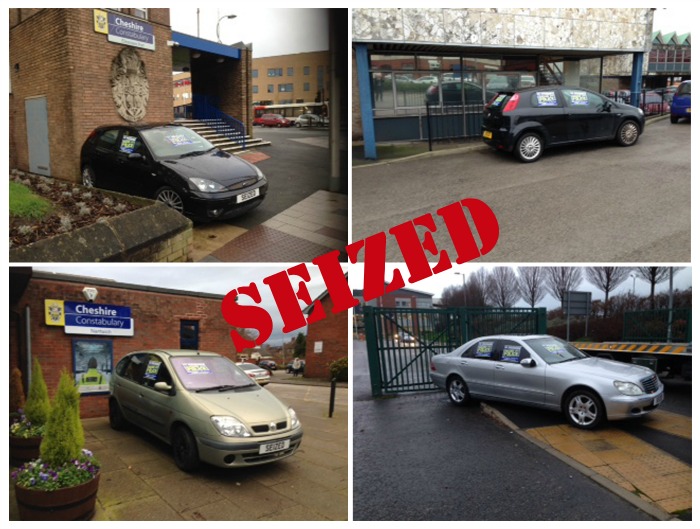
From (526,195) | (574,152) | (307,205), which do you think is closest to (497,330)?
(526,195)

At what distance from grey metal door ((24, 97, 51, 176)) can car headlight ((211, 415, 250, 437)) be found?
10.7 feet

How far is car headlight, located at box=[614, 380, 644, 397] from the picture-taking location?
509 centimetres

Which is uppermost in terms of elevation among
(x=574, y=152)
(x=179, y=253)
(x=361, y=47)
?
(x=361, y=47)

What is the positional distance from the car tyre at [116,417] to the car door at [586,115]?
8.10 metres

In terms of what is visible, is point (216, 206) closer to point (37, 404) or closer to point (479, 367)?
point (37, 404)

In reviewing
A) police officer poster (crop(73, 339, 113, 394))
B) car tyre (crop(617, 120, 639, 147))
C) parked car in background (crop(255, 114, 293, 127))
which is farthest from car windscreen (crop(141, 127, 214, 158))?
car tyre (crop(617, 120, 639, 147))

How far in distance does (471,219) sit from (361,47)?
4962mm

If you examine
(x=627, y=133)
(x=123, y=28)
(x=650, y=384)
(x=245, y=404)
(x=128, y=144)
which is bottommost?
(x=650, y=384)

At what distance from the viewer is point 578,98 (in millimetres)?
8938

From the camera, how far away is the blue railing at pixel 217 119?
950 cm

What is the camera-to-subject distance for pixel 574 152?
895 centimetres

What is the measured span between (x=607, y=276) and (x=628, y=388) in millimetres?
2003

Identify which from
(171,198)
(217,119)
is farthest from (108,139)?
(217,119)

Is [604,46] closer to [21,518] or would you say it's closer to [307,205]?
[307,205]
